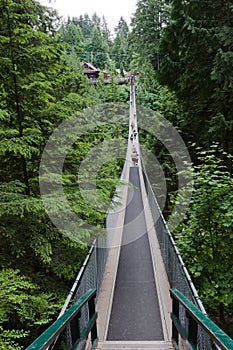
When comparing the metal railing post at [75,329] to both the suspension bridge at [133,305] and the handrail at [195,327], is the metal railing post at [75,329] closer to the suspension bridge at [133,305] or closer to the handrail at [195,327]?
the suspension bridge at [133,305]

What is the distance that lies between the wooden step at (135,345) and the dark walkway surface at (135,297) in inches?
7.7

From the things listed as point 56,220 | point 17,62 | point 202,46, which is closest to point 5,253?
point 56,220

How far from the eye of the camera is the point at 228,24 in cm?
922

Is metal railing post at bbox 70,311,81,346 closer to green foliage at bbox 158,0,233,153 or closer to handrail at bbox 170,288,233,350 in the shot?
handrail at bbox 170,288,233,350

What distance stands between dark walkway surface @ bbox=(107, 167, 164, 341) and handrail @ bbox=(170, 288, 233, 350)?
1.97ft

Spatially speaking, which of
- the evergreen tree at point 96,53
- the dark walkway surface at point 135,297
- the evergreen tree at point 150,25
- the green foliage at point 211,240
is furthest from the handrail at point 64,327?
the evergreen tree at point 96,53

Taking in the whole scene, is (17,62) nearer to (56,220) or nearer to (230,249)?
(56,220)

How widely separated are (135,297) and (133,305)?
0.24m

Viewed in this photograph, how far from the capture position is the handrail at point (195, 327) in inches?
55.1

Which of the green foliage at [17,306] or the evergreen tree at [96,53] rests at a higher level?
the evergreen tree at [96,53]

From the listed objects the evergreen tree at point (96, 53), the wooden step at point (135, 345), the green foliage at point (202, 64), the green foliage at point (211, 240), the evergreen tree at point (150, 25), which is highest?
the evergreen tree at point (96, 53)

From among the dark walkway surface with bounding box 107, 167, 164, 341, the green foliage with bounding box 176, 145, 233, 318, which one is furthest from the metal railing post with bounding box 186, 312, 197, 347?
the green foliage with bounding box 176, 145, 233, 318

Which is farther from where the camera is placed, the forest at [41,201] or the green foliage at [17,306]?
the forest at [41,201]

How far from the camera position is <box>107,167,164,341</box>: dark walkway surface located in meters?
3.55
